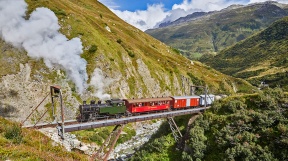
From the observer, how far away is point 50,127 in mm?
28547

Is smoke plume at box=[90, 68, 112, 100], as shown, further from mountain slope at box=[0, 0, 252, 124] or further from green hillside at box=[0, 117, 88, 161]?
green hillside at box=[0, 117, 88, 161]

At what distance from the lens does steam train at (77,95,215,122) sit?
31250 mm

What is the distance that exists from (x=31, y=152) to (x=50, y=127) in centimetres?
1701

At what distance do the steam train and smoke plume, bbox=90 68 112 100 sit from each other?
16526mm

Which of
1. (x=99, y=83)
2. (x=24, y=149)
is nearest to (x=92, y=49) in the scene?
(x=99, y=83)

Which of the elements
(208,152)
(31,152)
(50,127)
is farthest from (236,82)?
(31,152)

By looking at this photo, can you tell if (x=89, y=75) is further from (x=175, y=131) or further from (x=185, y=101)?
(x=175, y=131)

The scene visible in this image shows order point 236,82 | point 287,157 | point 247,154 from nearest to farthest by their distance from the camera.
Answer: point 287,157 → point 247,154 → point 236,82

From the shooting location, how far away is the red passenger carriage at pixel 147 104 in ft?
121

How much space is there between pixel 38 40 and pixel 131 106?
26.8 meters

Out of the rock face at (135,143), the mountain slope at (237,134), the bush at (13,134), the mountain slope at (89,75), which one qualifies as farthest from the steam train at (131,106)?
the mountain slope at (89,75)

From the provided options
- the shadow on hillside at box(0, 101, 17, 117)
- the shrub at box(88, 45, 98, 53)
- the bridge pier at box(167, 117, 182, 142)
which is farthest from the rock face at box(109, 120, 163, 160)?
the shrub at box(88, 45, 98, 53)

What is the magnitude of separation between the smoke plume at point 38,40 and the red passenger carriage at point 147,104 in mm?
18289

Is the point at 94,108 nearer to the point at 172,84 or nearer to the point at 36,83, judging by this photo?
the point at 36,83
